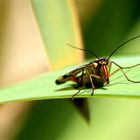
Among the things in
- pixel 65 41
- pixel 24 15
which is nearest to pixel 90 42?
pixel 65 41

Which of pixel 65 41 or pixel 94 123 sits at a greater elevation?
pixel 65 41

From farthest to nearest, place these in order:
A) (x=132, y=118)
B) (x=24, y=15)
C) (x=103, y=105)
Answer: (x=24, y=15), (x=103, y=105), (x=132, y=118)

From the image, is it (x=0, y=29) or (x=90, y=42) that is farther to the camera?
(x=0, y=29)

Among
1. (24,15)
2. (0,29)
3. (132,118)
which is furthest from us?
(24,15)

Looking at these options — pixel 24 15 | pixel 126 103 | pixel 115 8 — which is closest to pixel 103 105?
pixel 126 103

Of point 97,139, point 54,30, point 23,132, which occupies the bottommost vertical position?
point 97,139

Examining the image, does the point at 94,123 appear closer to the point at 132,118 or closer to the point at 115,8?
the point at 132,118

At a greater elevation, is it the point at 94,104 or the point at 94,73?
the point at 94,73

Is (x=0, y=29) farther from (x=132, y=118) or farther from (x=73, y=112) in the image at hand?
(x=132, y=118)
